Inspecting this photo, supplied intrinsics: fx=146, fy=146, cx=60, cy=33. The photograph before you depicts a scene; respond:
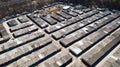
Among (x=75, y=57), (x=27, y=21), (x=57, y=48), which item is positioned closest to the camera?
(x=75, y=57)

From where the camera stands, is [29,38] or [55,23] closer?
[29,38]

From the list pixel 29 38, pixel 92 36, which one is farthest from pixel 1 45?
pixel 92 36

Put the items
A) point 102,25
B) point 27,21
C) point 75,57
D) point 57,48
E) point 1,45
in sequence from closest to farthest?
point 75,57
point 57,48
point 1,45
point 102,25
point 27,21

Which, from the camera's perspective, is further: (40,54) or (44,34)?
(44,34)

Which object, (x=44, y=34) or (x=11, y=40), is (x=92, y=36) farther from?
(x=11, y=40)

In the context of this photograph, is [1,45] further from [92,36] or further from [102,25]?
[102,25]

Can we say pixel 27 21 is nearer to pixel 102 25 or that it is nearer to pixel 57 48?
pixel 57 48

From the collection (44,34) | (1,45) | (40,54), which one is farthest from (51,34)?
(1,45)

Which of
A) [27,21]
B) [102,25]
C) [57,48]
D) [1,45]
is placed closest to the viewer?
[57,48]
